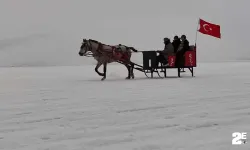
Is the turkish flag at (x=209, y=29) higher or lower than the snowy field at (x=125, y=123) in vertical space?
higher

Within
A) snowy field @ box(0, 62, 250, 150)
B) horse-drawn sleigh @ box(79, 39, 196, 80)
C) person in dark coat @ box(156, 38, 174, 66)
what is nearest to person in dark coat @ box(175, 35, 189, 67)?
horse-drawn sleigh @ box(79, 39, 196, 80)

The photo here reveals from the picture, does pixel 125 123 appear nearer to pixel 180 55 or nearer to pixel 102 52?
pixel 102 52

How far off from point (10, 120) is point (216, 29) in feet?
38.6

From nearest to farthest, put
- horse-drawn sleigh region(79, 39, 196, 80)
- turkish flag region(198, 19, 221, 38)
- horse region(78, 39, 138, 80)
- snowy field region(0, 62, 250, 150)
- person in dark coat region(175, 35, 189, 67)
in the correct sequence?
1. snowy field region(0, 62, 250, 150)
2. horse region(78, 39, 138, 80)
3. horse-drawn sleigh region(79, 39, 196, 80)
4. person in dark coat region(175, 35, 189, 67)
5. turkish flag region(198, 19, 221, 38)

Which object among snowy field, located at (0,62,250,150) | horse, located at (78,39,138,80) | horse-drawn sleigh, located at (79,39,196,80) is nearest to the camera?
snowy field, located at (0,62,250,150)

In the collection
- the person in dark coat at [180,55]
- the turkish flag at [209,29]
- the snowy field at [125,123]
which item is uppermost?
the turkish flag at [209,29]

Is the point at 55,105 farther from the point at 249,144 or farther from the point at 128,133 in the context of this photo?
the point at 249,144

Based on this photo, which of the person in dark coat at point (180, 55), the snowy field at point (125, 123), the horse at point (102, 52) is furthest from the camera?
the person in dark coat at point (180, 55)

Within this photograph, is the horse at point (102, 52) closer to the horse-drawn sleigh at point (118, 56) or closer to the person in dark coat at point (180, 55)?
the horse-drawn sleigh at point (118, 56)

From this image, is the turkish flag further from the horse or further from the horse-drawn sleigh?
the horse

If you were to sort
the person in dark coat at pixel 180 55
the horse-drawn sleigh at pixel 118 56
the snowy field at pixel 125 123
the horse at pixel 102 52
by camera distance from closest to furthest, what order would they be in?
the snowy field at pixel 125 123, the horse at pixel 102 52, the horse-drawn sleigh at pixel 118 56, the person in dark coat at pixel 180 55

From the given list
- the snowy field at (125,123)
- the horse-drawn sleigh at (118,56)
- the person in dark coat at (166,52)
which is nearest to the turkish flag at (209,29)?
the horse-drawn sleigh at (118,56)

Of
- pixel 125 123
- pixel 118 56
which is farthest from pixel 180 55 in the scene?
pixel 125 123

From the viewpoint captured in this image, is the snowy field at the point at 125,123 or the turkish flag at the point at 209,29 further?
the turkish flag at the point at 209,29
